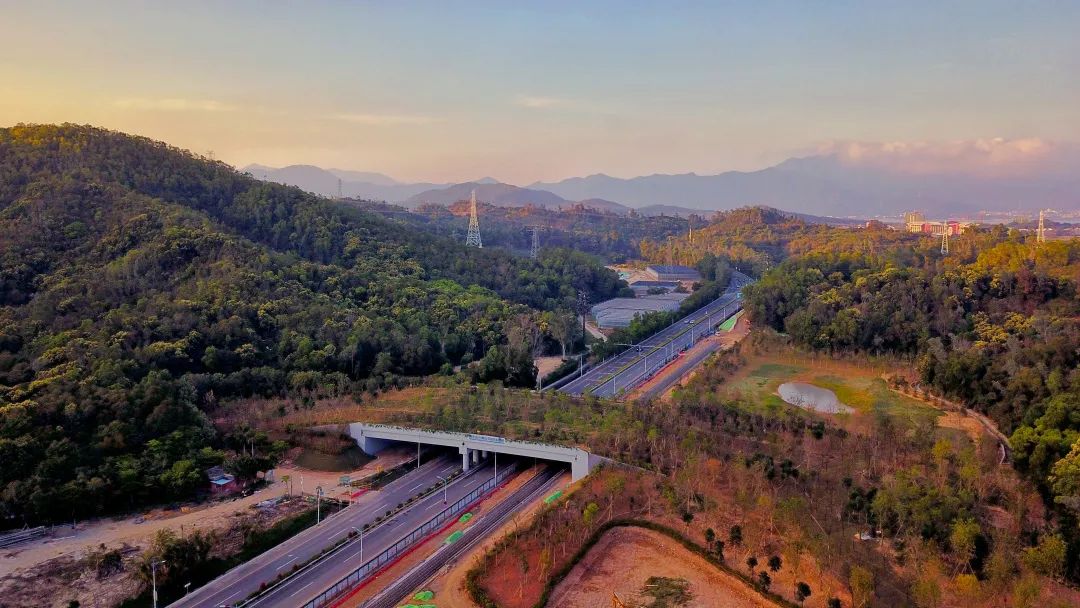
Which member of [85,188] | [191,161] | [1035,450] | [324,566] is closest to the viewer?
[324,566]

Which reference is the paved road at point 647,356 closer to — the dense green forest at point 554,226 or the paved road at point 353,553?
the paved road at point 353,553

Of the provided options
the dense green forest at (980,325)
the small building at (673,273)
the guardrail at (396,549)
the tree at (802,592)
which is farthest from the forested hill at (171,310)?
the small building at (673,273)

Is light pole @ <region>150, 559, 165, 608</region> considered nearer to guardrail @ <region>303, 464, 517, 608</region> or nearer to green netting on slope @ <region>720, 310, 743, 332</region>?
guardrail @ <region>303, 464, 517, 608</region>

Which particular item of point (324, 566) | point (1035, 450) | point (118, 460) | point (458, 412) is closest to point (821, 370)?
point (1035, 450)

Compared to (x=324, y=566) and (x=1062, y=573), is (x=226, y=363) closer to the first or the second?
(x=324, y=566)

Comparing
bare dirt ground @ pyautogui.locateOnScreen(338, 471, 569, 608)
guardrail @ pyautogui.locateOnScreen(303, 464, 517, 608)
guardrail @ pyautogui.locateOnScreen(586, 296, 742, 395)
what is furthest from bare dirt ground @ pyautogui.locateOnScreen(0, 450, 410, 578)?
guardrail @ pyautogui.locateOnScreen(586, 296, 742, 395)
